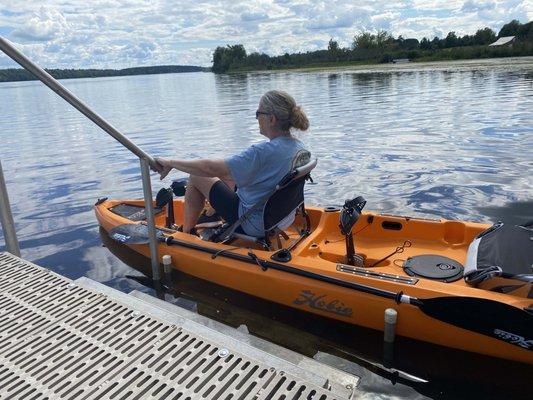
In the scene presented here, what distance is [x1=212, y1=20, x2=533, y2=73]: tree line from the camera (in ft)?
197

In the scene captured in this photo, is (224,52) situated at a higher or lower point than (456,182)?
higher

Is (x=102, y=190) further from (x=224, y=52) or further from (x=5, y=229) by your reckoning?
(x=224, y=52)

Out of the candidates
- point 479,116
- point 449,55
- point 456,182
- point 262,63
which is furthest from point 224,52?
point 456,182

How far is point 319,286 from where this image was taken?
13.4ft

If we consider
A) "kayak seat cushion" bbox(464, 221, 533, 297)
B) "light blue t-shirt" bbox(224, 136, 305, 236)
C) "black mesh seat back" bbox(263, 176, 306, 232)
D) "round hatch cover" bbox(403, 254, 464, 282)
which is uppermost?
"light blue t-shirt" bbox(224, 136, 305, 236)

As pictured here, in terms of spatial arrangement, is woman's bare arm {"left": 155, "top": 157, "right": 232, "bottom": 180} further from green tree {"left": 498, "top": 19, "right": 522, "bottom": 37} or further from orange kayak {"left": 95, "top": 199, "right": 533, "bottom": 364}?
green tree {"left": 498, "top": 19, "right": 522, "bottom": 37}

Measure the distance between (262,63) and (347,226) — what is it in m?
96.0

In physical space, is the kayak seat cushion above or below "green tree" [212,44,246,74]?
below

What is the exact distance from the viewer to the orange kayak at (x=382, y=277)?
3373mm

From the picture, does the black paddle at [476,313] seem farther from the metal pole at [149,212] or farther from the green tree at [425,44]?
the green tree at [425,44]

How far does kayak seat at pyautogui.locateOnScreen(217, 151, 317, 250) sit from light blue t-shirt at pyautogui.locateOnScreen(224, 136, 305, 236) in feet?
0.29

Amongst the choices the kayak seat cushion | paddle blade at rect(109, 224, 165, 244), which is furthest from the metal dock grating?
paddle blade at rect(109, 224, 165, 244)

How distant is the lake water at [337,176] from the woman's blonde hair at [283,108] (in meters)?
1.85

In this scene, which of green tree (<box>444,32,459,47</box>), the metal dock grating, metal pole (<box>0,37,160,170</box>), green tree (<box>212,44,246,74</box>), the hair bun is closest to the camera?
the metal dock grating
